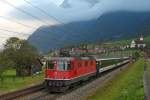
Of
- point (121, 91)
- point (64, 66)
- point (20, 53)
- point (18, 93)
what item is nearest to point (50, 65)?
point (64, 66)

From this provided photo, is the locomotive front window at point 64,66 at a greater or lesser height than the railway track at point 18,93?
greater

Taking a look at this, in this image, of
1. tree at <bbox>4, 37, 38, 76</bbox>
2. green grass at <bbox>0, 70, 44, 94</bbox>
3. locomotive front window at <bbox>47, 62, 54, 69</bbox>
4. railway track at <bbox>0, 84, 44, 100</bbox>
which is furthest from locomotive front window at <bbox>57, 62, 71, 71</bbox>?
tree at <bbox>4, 37, 38, 76</bbox>

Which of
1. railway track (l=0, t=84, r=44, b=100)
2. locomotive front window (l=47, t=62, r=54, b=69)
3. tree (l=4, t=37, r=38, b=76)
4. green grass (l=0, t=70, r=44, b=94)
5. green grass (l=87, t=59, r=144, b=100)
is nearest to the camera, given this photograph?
green grass (l=87, t=59, r=144, b=100)

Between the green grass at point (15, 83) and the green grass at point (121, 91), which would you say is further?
the green grass at point (15, 83)

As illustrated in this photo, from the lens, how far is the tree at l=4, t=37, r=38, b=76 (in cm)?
8581

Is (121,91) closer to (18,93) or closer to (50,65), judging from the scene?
(18,93)

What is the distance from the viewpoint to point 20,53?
290 ft

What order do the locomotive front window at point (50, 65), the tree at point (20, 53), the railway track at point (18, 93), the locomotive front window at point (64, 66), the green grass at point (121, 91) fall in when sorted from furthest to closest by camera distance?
the tree at point (20, 53) < the locomotive front window at point (50, 65) < the locomotive front window at point (64, 66) < the railway track at point (18, 93) < the green grass at point (121, 91)

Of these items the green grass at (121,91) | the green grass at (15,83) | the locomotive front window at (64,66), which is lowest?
the green grass at (15,83)

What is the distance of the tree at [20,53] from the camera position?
85.8 m

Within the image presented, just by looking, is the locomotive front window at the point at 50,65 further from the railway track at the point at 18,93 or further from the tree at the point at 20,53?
the tree at the point at 20,53

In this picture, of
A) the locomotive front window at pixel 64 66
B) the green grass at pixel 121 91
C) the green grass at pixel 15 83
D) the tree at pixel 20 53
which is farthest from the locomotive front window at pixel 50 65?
the tree at pixel 20 53

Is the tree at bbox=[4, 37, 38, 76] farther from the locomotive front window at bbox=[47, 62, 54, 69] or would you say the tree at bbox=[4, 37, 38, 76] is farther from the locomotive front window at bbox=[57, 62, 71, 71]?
the locomotive front window at bbox=[57, 62, 71, 71]

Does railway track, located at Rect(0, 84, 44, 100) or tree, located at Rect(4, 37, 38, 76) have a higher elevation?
tree, located at Rect(4, 37, 38, 76)
